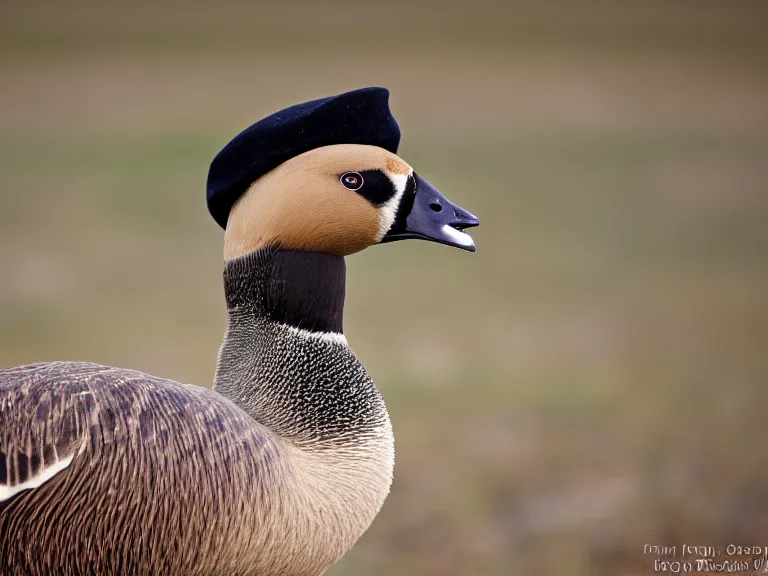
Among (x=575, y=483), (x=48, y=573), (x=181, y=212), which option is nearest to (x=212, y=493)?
(x=48, y=573)

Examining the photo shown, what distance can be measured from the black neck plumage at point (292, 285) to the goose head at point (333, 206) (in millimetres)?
27

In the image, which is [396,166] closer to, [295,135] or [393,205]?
[393,205]

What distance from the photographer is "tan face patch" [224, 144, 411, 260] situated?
297 cm

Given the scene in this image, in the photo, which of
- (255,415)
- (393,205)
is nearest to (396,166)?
(393,205)

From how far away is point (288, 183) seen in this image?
2.96 metres

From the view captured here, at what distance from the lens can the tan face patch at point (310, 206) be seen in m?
2.97

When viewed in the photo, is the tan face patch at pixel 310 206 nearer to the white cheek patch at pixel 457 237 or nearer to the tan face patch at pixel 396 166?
the tan face patch at pixel 396 166

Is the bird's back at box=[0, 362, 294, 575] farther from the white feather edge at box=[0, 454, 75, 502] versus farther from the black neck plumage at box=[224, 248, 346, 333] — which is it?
the black neck plumage at box=[224, 248, 346, 333]

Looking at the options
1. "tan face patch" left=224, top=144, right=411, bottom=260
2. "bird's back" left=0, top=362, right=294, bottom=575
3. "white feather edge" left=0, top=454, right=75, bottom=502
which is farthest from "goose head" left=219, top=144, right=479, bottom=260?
"white feather edge" left=0, top=454, right=75, bottom=502

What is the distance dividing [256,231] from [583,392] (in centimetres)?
560

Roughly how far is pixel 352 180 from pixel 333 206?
8 centimetres

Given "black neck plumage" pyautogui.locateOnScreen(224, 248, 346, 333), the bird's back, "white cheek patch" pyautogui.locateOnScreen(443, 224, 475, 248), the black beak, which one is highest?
the black beak

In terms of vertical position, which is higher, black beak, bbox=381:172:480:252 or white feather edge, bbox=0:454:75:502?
black beak, bbox=381:172:480:252

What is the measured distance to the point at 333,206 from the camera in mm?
2996
